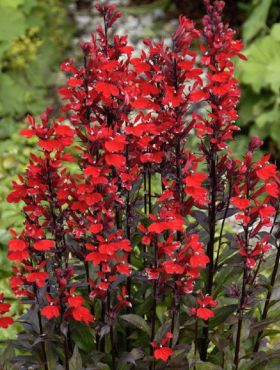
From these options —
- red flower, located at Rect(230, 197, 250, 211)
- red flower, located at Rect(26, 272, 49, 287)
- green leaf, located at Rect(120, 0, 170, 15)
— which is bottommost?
red flower, located at Rect(26, 272, 49, 287)

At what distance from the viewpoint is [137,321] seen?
202cm

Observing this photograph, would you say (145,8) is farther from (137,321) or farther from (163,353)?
(163,353)

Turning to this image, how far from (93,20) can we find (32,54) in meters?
1.65

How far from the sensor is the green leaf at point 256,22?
512 cm

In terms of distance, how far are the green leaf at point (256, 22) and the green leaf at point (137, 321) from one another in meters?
3.42

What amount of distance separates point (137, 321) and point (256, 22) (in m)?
3.69

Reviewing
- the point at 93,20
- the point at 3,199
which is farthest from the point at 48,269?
the point at 93,20

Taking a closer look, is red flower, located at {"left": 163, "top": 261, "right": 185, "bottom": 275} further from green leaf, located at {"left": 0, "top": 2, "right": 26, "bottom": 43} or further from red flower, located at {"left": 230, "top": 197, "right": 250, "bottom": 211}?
green leaf, located at {"left": 0, "top": 2, "right": 26, "bottom": 43}

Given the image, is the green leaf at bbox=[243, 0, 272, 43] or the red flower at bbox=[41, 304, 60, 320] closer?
the red flower at bbox=[41, 304, 60, 320]

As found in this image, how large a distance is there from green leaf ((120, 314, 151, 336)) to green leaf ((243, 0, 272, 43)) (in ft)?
11.2

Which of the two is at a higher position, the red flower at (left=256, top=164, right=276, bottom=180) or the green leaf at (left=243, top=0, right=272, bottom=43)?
the green leaf at (left=243, top=0, right=272, bottom=43)

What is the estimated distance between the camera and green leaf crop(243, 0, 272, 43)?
5116mm

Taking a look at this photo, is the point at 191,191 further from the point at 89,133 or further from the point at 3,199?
the point at 3,199

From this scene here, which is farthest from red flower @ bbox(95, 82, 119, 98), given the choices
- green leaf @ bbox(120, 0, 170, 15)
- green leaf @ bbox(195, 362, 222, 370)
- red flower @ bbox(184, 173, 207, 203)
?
green leaf @ bbox(120, 0, 170, 15)
